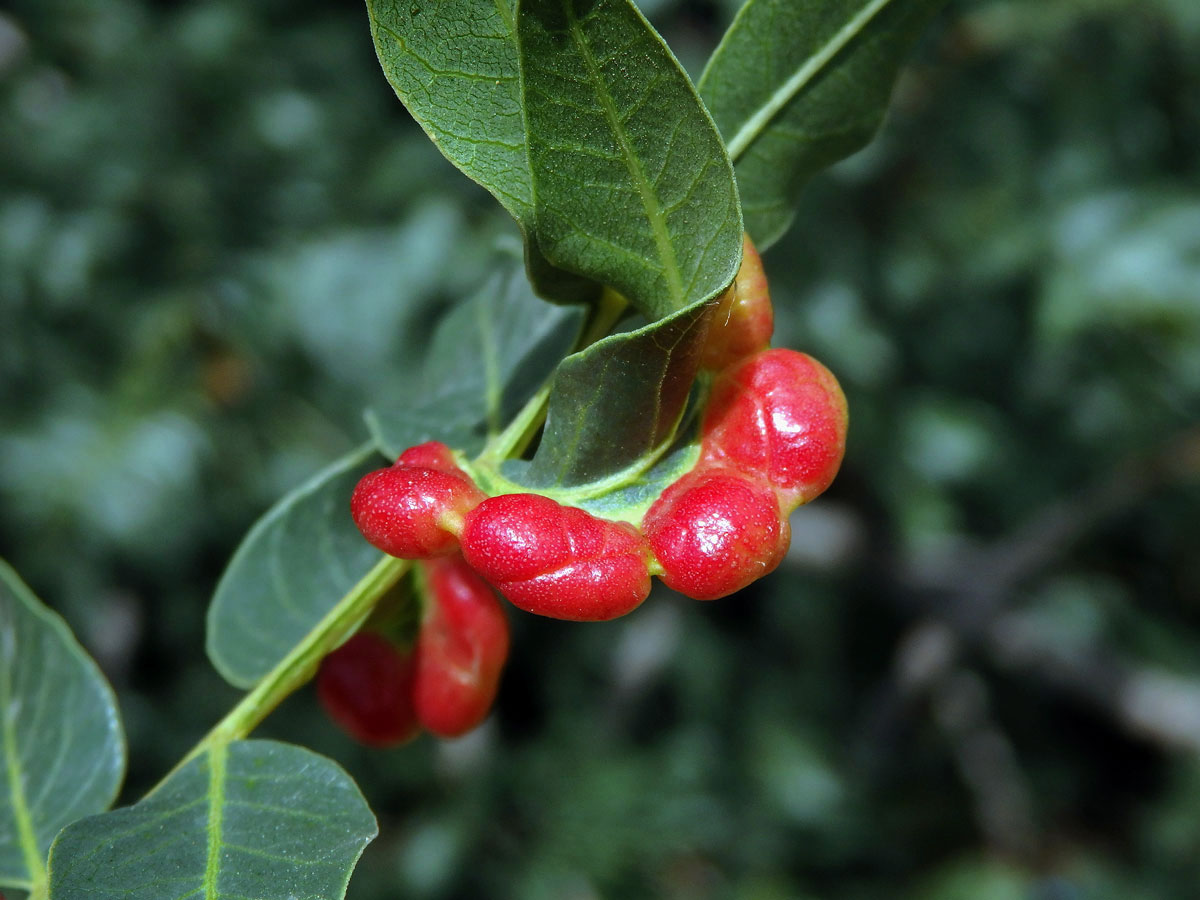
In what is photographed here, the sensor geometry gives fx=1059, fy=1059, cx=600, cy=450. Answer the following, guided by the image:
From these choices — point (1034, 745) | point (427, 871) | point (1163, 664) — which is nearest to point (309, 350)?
point (427, 871)

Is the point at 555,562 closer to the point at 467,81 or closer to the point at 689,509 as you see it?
the point at 689,509

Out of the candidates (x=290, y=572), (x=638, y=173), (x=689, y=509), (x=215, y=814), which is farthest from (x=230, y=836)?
(x=638, y=173)

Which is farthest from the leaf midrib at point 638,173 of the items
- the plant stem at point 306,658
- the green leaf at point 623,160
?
the plant stem at point 306,658

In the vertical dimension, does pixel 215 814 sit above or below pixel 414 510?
below

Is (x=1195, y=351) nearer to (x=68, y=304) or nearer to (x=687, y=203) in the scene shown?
(x=687, y=203)

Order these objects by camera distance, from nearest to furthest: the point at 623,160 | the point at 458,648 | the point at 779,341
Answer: the point at 623,160 → the point at 458,648 → the point at 779,341

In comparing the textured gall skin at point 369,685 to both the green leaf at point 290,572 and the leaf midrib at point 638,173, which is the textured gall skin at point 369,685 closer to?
the green leaf at point 290,572

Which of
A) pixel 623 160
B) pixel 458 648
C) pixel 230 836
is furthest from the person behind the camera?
pixel 458 648
